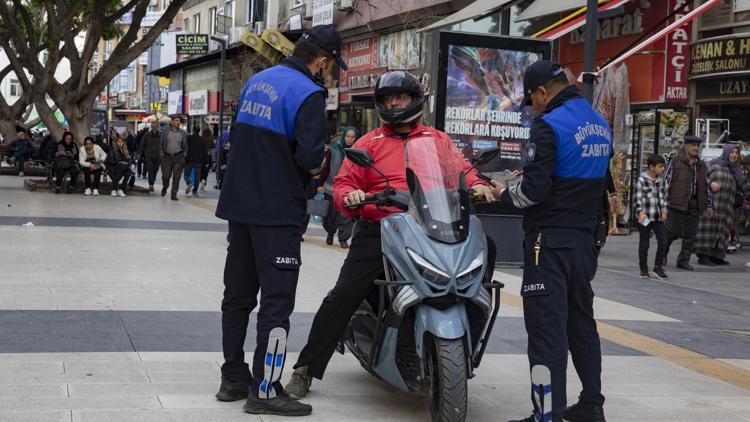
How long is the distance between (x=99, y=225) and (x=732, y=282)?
8.47 meters

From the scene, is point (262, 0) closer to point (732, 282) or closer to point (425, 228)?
point (732, 282)

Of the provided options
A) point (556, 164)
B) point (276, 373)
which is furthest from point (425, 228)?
point (276, 373)

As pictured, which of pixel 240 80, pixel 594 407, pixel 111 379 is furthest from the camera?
pixel 240 80

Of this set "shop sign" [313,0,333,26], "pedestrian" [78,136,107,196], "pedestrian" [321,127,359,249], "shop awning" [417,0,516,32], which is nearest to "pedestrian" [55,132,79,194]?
"pedestrian" [78,136,107,196]

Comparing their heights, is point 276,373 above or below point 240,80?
below

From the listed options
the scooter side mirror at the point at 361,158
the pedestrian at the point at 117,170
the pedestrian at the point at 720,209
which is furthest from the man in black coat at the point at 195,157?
the scooter side mirror at the point at 361,158

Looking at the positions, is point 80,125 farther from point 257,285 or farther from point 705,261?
point 257,285

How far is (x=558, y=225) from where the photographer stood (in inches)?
204

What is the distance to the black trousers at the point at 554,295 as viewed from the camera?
5.11 m

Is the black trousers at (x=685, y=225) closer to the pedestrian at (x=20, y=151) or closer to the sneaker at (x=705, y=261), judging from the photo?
the sneaker at (x=705, y=261)

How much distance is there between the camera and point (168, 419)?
5156 millimetres

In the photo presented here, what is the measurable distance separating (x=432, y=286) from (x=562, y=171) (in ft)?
2.76

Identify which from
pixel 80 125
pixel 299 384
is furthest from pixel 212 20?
pixel 299 384

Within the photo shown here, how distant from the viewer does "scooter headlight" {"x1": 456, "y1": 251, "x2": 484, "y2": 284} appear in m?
5.01
